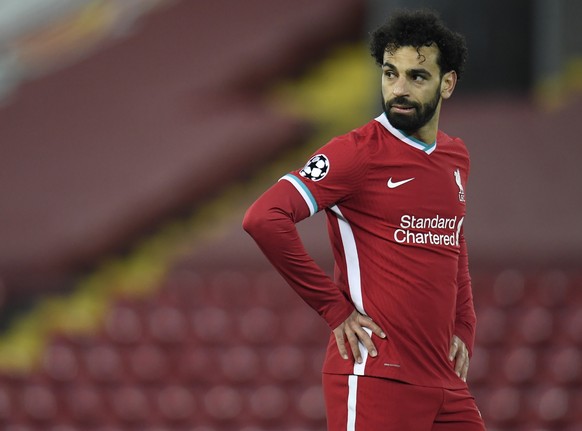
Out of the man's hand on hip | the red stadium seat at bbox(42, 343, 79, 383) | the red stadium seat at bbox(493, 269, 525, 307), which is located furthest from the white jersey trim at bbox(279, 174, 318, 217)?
the red stadium seat at bbox(42, 343, 79, 383)

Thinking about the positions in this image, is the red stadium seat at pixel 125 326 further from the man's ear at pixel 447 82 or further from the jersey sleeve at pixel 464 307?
the man's ear at pixel 447 82

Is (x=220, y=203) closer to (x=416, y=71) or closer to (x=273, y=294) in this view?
(x=273, y=294)

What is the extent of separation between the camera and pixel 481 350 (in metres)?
5.59

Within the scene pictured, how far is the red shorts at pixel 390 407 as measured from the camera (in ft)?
7.04

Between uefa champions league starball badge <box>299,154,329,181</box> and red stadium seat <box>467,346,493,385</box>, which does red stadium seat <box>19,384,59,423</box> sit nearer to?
red stadium seat <box>467,346,493,385</box>

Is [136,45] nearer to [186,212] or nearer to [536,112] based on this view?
[186,212]

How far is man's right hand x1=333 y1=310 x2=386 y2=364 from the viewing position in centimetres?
217

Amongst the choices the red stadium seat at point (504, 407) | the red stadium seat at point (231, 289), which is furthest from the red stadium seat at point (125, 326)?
the red stadium seat at point (504, 407)

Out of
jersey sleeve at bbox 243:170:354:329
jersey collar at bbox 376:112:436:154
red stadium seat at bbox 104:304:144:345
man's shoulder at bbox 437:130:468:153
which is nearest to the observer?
jersey sleeve at bbox 243:170:354:329

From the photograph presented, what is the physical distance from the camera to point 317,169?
215 centimetres

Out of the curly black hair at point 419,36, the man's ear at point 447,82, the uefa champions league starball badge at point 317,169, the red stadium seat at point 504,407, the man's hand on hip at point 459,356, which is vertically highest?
the curly black hair at point 419,36

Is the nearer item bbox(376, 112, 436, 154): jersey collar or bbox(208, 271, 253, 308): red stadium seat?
bbox(376, 112, 436, 154): jersey collar

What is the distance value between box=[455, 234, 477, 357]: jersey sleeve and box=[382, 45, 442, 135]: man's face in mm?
362

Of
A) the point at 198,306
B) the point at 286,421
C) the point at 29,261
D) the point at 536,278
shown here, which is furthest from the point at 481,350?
the point at 29,261
